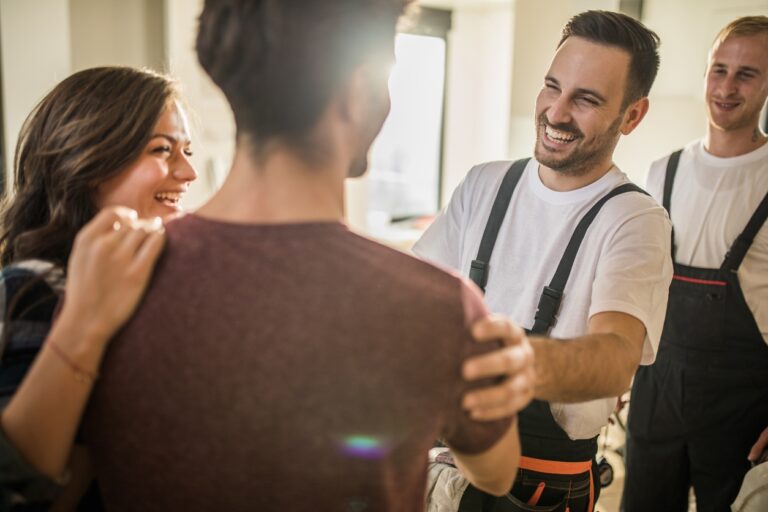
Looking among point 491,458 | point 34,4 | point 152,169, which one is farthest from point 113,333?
point 34,4

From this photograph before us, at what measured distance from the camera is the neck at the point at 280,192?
729 mm

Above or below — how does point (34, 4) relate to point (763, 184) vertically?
above

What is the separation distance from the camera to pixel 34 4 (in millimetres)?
2938

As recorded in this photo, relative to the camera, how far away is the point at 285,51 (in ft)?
2.31

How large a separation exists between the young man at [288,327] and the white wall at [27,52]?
265 centimetres

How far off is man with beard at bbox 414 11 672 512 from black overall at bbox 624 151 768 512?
729 millimetres

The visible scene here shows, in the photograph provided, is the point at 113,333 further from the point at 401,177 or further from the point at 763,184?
the point at 401,177

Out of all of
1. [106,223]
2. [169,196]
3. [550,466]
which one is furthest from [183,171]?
[550,466]

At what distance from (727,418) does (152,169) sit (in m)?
1.85

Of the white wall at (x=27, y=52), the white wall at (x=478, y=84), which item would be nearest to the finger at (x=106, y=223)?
the white wall at (x=27, y=52)

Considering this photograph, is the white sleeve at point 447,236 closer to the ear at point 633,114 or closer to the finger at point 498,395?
the ear at point 633,114

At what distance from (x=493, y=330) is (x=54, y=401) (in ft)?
1.66

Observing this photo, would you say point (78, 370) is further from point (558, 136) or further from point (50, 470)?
point (558, 136)

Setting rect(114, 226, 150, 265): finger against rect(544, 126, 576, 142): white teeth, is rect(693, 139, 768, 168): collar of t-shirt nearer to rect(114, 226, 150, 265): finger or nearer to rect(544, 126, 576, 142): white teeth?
rect(544, 126, 576, 142): white teeth
